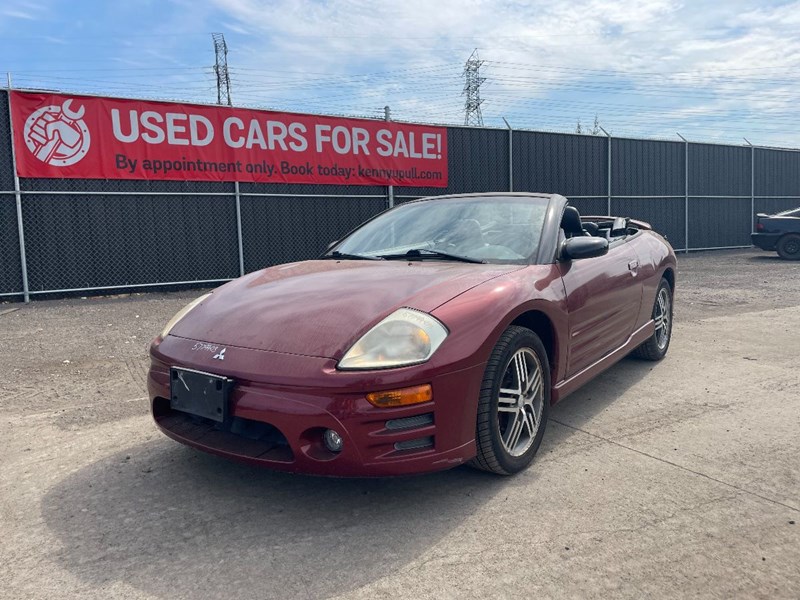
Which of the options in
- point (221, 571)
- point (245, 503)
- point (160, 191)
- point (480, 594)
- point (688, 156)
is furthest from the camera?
point (688, 156)

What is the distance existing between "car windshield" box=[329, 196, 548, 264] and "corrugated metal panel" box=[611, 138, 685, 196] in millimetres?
13171

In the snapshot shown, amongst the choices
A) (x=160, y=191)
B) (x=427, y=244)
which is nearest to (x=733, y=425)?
(x=427, y=244)

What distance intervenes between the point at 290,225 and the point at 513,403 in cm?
898

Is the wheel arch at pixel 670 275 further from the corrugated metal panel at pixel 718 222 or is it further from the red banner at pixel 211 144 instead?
the corrugated metal panel at pixel 718 222

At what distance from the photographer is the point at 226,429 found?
108 inches

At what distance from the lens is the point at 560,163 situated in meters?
15.0

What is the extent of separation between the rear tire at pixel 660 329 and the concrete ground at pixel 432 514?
82cm

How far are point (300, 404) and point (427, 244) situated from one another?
1.61 metres

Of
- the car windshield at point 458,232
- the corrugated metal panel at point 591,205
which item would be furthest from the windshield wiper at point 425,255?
the corrugated metal panel at point 591,205

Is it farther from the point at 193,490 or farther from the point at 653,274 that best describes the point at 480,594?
the point at 653,274

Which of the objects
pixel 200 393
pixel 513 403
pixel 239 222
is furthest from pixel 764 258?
pixel 200 393

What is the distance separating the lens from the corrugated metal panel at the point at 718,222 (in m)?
18.1

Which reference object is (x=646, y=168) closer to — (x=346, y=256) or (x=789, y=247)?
(x=789, y=247)

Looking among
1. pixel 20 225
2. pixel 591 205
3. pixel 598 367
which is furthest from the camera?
pixel 591 205
